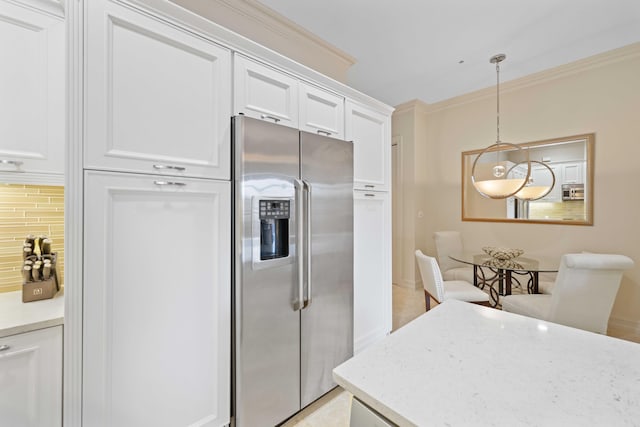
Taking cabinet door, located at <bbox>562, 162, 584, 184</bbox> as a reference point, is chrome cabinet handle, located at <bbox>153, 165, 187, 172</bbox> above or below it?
below

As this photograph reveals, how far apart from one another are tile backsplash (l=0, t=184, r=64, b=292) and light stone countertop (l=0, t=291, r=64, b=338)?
14 cm

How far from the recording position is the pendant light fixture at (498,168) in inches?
99.9

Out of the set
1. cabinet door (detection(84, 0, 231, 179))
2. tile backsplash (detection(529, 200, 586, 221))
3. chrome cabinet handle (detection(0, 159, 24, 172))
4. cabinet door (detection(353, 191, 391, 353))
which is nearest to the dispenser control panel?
cabinet door (detection(84, 0, 231, 179))

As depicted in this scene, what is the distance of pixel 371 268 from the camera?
238cm

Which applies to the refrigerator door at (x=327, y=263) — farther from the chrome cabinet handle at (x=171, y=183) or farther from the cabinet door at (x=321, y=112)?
the chrome cabinet handle at (x=171, y=183)

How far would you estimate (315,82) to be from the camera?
1885mm

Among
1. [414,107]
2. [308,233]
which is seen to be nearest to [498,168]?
[414,107]

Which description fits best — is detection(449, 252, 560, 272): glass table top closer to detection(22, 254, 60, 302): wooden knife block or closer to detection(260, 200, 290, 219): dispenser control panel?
detection(260, 200, 290, 219): dispenser control panel

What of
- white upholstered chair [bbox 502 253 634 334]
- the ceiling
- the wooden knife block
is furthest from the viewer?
the ceiling

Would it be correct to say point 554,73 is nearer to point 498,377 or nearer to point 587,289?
point 587,289

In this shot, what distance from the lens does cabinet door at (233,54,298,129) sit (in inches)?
59.1

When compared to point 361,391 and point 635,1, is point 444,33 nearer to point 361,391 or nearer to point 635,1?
point 635,1

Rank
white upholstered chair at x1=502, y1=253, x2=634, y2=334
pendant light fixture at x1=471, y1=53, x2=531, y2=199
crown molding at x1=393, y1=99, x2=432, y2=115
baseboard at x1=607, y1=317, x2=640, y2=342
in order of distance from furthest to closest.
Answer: crown molding at x1=393, y1=99, x2=432, y2=115 → baseboard at x1=607, y1=317, x2=640, y2=342 → pendant light fixture at x1=471, y1=53, x2=531, y2=199 → white upholstered chair at x1=502, y1=253, x2=634, y2=334

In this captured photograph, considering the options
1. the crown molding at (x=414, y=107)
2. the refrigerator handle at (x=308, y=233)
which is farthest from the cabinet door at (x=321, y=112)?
the crown molding at (x=414, y=107)
